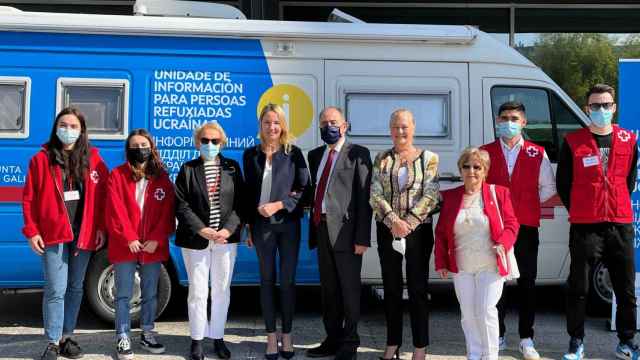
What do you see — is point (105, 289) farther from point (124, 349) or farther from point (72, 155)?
point (72, 155)

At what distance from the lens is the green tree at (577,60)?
436 inches

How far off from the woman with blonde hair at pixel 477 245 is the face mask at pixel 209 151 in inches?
65.7

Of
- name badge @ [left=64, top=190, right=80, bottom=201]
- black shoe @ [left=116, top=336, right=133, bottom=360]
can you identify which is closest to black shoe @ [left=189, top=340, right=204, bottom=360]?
black shoe @ [left=116, top=336, right=133, bottom=360]

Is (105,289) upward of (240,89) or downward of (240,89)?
downward

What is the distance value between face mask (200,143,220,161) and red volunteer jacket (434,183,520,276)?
1665mm

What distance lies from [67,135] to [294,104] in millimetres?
1913

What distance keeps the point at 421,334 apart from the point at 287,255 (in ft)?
3.61

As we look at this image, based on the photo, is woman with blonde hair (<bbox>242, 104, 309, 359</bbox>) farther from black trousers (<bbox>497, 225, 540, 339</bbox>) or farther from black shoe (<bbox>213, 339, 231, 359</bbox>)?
black trousers (<bbox>497, 225, 540, 339</bbox>)

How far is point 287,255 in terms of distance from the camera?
16.4 ft

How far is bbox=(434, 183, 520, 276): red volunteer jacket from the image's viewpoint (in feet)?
15.0

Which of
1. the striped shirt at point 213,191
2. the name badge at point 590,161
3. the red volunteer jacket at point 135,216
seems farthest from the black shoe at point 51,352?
the name badge at point 590,161

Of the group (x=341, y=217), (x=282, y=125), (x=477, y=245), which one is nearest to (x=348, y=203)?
(x=341, y=217)

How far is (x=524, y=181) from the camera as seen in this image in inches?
205

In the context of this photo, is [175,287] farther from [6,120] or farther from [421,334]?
[421,334]
